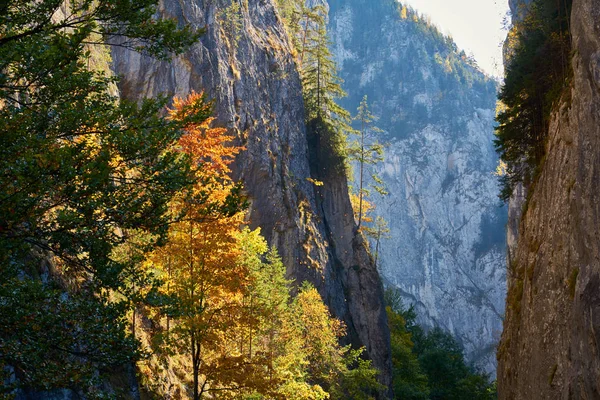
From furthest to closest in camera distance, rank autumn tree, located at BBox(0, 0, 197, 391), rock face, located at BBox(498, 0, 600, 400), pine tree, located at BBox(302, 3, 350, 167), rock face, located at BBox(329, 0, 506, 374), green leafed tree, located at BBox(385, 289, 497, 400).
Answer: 1. rock face, located at BBox(329, 0, 506, 374)
2. pine tree, located at BBox(302, 3, 350, 167)
3. green leafed tree, located at BBox(385, 289, 497, 400)
4. rock face, located at BBox(498, 0, 600, 400)
5. autumn tree, located at BBox(0, 0, 197, 391)

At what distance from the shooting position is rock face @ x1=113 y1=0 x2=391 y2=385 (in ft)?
95.7

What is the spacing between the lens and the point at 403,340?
46.0 metres

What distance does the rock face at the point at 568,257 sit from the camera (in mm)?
11023

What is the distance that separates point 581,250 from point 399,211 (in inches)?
4276

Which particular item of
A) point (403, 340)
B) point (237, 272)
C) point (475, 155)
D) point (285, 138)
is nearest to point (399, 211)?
point (475, 155)

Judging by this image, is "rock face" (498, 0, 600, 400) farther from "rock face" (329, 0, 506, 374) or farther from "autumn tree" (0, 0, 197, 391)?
"rock face" (329, 0, 506, 374)

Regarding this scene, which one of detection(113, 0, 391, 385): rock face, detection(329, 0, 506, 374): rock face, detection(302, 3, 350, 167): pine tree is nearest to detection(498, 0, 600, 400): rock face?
detection(113, 0, 391, 385): rock face

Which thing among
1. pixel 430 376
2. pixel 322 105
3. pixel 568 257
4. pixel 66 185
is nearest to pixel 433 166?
pixel 430 376

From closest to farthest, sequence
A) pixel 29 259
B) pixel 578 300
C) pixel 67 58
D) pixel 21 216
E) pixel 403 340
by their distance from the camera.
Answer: pixel 21 216 < pixel 67 58 < pixel 29 259 < pixel 578 300 < pixel 403 340

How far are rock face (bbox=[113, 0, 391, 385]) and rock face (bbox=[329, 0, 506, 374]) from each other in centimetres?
6356

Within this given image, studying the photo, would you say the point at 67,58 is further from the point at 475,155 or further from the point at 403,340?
the point at 475,155

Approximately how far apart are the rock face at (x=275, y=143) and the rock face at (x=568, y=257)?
16727 mm

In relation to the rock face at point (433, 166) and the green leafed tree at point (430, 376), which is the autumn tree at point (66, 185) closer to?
the green leafed tree at point (430, 376)

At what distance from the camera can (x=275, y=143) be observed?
110ft
